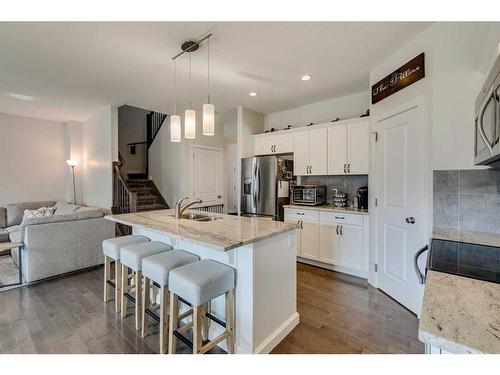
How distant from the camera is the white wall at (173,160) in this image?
5.32 metres

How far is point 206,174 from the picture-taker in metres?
5.66

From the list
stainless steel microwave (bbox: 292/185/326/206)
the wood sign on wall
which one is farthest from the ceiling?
stainless steel microwave (bbox: 292/185/326/206)

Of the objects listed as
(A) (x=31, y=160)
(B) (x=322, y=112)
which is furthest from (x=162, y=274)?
(A) (x=31, y=160)

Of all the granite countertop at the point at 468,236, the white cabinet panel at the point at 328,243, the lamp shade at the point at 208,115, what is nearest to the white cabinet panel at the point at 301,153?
the white cabinet panel at the point at 328,243

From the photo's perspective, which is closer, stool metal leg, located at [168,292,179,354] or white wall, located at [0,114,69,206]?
stool metal leg, located at [168,292,179,354]

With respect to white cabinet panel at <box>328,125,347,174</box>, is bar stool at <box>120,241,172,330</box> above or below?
below

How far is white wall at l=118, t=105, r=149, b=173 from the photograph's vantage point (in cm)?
696

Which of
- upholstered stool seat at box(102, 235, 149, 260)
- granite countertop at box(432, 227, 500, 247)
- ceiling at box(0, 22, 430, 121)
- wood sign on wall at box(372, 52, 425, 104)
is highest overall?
ceiling at box(0, 22, 430, 121)

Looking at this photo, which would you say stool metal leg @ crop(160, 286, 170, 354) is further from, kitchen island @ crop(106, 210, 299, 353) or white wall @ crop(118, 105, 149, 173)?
white wall @ crop(118, 105, 149, 173)

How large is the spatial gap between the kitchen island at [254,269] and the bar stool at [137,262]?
252mm

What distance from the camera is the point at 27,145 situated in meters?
5.21

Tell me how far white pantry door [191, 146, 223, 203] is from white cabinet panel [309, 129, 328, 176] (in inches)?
103

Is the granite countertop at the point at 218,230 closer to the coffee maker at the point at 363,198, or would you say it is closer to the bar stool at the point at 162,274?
the bar stool at the point at 162,274
